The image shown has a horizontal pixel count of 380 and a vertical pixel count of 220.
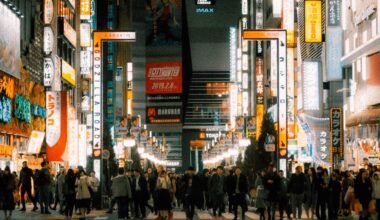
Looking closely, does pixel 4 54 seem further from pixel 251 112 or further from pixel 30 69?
pixel 251 112

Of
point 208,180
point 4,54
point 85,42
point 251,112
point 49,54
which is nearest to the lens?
point 208,180

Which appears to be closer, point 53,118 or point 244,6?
point 53,118

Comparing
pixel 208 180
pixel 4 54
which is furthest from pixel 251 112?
pixel 208 180

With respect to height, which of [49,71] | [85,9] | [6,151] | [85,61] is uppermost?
[85,9]

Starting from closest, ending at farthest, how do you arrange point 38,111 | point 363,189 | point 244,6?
point 363,189
point 38,111
point 244,6

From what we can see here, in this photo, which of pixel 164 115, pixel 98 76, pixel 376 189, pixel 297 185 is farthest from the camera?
pixel 164 115

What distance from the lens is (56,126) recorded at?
36219 mm

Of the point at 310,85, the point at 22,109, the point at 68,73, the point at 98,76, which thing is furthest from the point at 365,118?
the point at 68,73

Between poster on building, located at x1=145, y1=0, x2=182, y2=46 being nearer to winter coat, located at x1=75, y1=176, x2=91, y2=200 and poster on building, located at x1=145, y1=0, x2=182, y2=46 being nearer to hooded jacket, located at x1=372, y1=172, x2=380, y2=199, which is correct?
winter coat, located at x1=75, y1=176, x2=91, y2=200

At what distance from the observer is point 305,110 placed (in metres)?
57.8

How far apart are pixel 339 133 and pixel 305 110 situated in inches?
340

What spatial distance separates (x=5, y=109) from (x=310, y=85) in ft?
75.3

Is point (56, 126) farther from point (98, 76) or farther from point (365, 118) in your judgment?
point (365, 118)

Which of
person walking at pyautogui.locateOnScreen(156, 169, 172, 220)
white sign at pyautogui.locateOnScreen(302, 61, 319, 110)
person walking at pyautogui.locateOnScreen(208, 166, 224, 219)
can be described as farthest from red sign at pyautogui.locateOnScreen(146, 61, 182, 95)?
person walking at pyautogui.locateOnScreen(156, 169, 172, 220)
